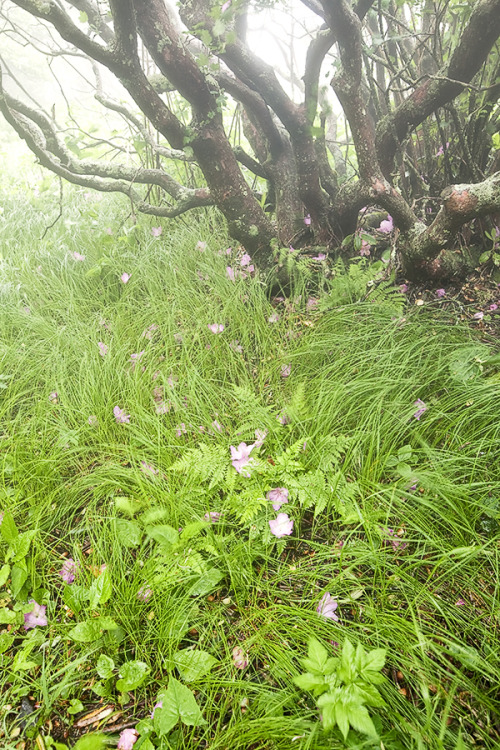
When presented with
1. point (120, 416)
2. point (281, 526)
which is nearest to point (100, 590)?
point (281, 526)

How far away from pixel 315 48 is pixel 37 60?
2068cm

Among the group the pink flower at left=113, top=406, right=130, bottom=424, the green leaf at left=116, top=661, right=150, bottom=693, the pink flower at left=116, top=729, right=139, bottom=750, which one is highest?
the pink flower at left=113, top=406, right=130, bottom=424

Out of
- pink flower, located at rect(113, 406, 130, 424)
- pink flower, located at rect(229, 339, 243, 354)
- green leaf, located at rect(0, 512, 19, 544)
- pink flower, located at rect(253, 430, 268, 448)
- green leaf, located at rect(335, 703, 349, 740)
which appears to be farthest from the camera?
pink flower, located at rect(229, 339, 243, 354)

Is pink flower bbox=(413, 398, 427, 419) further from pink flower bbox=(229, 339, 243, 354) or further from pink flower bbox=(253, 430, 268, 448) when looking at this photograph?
pink flower bbox=(229, 339, 243, 354)

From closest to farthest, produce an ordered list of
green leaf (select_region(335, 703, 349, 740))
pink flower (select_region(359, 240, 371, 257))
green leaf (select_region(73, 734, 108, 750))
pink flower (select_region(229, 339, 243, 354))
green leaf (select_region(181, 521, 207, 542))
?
green leaf (select_region(335, 703, 349, 740)) < green leaf (select_region(73, 734, 108, 750)) < green leaf (select_region(181, 521, 207, 542)) < pink flower (select_region(229, 339, 243, 354)) < pink flower (select_region(359, 240, 371, 257))

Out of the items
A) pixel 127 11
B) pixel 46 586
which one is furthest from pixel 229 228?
pixel 46 586

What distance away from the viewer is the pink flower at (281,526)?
1329 millimetres

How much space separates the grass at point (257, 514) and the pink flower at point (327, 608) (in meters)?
0.02

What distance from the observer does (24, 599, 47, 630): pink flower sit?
1.29 meters

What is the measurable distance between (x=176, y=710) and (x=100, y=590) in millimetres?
380

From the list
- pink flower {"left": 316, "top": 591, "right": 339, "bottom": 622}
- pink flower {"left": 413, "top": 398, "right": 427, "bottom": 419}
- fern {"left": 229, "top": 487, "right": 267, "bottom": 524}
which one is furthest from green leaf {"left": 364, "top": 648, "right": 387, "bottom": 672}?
pink flower {"left": 413, "top": 398, "right": 427, "bottom": 419}

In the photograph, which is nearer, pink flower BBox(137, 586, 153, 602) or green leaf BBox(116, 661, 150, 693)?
green leaf BBox(116, 661, 150, 693)

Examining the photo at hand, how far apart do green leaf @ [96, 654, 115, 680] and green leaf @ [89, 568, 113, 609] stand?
0.13 m

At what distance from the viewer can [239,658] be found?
1121 millimetres
